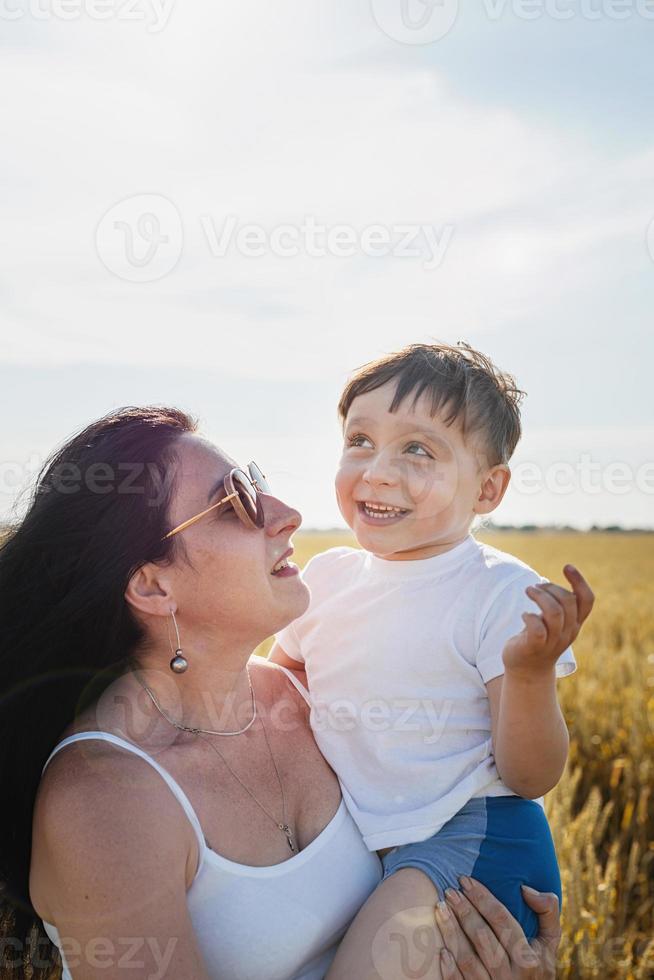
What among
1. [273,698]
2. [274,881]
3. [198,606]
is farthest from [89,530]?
[274,881]

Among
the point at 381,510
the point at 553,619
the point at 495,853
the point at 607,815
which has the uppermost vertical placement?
the point at 381,510

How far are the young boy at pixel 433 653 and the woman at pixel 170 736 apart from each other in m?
0.13

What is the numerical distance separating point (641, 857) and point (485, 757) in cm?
306

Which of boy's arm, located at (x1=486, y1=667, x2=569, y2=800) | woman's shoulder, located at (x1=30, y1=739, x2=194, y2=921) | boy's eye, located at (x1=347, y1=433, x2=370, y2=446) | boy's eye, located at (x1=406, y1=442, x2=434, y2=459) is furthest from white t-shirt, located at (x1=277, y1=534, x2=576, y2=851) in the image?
woman's shoulder, located at (x1=30, y1=739, x2=194, y2=921)

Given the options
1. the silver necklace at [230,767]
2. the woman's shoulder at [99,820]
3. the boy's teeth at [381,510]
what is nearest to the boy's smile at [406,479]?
the boy's teeth at [381,510]

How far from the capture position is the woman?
2234 mm

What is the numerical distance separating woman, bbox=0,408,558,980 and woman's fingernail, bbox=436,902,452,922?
5 cm

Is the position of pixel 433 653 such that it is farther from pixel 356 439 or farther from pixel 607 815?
pixel 607 815

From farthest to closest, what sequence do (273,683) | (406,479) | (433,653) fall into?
(273,683)
(406,479)
(433,653)

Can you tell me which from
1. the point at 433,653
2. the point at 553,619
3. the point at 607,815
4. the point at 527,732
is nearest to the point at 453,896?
the point at 527,732

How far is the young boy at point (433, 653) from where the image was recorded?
2.56 metres

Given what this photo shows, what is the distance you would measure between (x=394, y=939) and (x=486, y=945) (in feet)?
0.93

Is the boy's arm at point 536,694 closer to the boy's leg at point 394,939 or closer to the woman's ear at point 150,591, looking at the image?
A: the boy's leg at point 394,939

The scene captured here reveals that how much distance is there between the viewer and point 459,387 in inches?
A: 125
